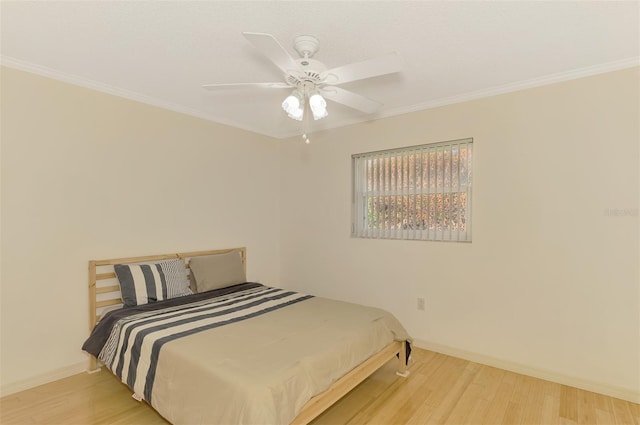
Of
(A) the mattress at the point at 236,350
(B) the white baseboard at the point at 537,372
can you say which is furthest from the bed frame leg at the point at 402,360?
(B) the white baseboard at the point at 537,372

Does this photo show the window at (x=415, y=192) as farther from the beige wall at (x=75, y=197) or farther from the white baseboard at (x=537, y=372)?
the beige wall at (x=75, y=197)

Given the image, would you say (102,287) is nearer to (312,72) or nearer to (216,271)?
(216,271)

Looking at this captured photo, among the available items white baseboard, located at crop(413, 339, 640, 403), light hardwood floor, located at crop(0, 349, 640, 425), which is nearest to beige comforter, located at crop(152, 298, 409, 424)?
light hardwood floor, located at crop(0, 349, 640, 425)

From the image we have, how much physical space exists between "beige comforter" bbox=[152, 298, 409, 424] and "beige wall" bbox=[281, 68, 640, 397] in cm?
103

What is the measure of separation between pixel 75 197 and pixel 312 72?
2.32 metres

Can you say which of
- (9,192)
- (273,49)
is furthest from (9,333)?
(273,49)

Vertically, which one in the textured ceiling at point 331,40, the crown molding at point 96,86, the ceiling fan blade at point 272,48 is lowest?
the ceiling fan blade at point 272,48

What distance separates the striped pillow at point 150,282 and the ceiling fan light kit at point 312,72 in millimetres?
1804

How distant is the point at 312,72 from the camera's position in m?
1.96

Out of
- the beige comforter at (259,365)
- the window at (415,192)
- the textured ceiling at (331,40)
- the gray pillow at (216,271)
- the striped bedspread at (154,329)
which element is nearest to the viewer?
the beige comforter at (259,365)

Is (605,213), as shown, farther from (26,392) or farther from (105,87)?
(26,392)

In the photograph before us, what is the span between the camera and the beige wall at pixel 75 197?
2.47 metres

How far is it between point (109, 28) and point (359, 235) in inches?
117

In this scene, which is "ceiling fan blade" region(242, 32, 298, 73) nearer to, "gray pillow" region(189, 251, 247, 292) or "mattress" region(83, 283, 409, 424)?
"mattress" region(83, 283, 409, 424)
